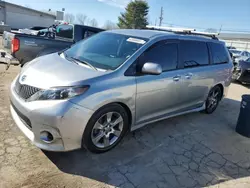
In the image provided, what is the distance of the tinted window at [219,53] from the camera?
17.0 feet

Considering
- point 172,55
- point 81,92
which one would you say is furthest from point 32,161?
point 172,55

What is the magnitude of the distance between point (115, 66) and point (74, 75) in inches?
24.5

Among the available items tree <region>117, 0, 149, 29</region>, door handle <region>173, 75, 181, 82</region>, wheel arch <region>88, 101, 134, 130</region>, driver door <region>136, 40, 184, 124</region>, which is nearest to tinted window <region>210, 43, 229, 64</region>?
driver door <region>136, 40, 184, 124</region>

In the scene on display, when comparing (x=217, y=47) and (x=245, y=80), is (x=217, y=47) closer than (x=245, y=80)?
Yes

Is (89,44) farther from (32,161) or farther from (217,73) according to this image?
(217,73)

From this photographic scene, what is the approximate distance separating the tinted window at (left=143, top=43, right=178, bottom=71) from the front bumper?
1394mm

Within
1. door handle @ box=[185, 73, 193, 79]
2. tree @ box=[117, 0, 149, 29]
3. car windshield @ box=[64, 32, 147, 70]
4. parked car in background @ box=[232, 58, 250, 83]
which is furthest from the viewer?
tree @ box=[117, 0, 149, 29]

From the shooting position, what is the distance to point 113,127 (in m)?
3.32

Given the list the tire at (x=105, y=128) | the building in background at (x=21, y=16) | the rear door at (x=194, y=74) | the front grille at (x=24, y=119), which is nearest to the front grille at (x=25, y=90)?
the front grille at (x=24, y=119)

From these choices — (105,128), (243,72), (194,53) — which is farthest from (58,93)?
(243,72)

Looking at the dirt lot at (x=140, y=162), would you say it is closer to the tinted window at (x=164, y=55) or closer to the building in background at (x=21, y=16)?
the tinted window at (x=164, y=55)

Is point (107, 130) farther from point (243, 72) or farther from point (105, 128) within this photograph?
point (243, 72)

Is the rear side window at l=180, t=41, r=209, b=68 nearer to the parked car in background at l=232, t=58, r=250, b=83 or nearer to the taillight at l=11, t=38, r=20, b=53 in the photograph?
the taillight at l=11, t=38, r=20, b=53

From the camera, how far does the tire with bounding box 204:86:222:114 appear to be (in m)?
5.32
